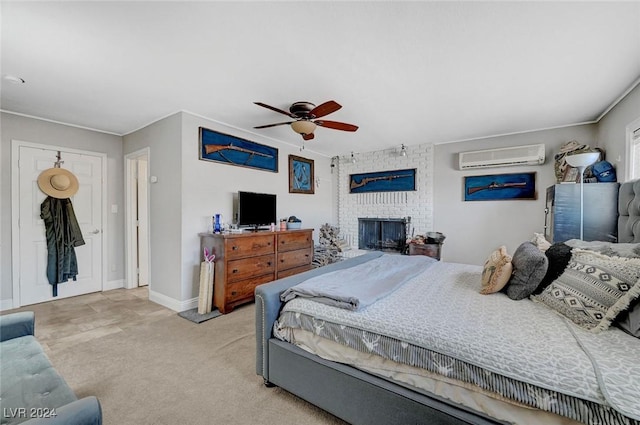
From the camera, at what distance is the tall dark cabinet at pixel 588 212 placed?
8.19ft

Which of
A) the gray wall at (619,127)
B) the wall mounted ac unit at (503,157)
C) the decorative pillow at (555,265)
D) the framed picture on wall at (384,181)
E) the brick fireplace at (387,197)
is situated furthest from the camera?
the framed picture on wall at (384,181)

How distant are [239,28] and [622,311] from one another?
2611mm

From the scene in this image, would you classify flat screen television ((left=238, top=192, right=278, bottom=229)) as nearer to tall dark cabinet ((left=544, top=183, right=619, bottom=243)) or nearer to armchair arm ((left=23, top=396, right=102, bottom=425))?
armchair arm ((left=23, top=396, right=102, bottom=425))

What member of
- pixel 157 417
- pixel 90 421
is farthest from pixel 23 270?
pixel 90 421

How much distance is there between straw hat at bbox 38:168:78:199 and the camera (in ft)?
11.5

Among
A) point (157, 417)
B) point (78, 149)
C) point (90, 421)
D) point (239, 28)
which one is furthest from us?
point (78, 149)

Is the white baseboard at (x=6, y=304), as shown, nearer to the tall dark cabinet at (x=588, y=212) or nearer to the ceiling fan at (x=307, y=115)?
the ceiling fan at (x=307, y=115)

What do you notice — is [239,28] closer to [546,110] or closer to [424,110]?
[424,110]

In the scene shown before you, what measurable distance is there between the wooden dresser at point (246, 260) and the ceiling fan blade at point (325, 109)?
5.53 ft

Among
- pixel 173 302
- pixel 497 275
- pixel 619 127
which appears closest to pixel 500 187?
pixel 619 127

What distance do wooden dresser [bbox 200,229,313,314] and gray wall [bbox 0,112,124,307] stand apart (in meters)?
1.85

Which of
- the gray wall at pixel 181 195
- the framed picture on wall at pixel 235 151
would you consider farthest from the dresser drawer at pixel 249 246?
the framed picture on wall at pixel 235 151

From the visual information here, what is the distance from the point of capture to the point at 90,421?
2.84ft

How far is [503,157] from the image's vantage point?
13.3 ft
